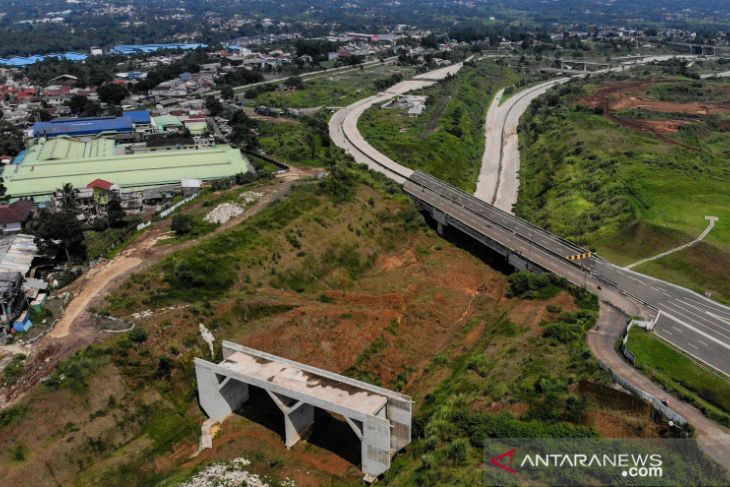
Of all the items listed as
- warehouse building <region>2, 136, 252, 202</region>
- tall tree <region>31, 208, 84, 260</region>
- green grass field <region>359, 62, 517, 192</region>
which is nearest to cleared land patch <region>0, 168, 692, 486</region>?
tall tree <region>31, 208, 84, 260</region>

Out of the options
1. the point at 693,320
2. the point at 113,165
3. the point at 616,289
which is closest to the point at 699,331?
the point at 693,320

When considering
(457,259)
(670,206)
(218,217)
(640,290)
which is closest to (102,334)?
(218,217)

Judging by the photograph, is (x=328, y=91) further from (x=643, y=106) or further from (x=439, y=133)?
(x=643, y=106)

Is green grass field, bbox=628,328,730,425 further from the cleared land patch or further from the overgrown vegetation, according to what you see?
the overgrown vegetation

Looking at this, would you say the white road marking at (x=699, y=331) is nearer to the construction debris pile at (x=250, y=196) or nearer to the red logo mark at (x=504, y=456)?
the red logo mark at (x=504, y=456)

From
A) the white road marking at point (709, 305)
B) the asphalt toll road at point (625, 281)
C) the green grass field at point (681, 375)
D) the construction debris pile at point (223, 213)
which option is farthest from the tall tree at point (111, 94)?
the green grass field at point (681, 375)
